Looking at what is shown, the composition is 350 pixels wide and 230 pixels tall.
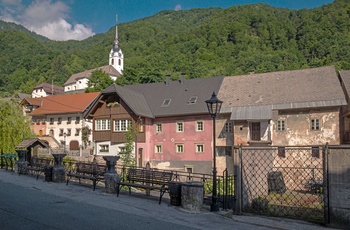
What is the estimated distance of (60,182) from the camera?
52.7 feet

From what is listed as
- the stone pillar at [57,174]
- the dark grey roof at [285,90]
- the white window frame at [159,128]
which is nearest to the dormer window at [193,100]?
the dark grey roof at [285,90]

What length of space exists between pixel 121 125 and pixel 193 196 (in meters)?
25.4

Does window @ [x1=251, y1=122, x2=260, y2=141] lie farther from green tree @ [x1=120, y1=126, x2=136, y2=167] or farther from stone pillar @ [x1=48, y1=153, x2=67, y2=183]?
stone pillar @ [x1=48, y1=153, x2=67, y2=183]

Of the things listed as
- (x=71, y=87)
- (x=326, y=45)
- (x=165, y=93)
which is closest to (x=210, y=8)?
(x=71, y=87)

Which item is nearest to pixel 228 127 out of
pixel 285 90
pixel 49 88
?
pixel 285 90

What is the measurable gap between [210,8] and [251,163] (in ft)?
484

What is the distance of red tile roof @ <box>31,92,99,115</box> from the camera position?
49.9 meters

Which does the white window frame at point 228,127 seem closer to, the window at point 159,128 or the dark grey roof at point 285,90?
the dark grey roof at point 285,90

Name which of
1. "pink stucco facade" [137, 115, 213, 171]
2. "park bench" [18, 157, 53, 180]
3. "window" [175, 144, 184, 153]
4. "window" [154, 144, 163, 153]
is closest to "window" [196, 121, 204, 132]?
"pink stucco facade" [137, 115, 213, 171]

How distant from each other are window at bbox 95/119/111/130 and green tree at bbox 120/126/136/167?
3.29 metres

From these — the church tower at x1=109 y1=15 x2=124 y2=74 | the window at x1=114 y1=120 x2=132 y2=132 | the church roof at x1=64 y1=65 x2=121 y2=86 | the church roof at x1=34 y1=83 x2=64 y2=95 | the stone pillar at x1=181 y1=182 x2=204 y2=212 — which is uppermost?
the church tower at x1=109 y1=15 x2=124 y2=74

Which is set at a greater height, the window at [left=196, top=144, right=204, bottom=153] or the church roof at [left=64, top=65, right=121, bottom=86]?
the church roof at [left=64, top=65, right=121, bottom=86]

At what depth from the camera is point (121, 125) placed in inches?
1377

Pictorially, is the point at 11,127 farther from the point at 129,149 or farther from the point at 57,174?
the point at 57,174
